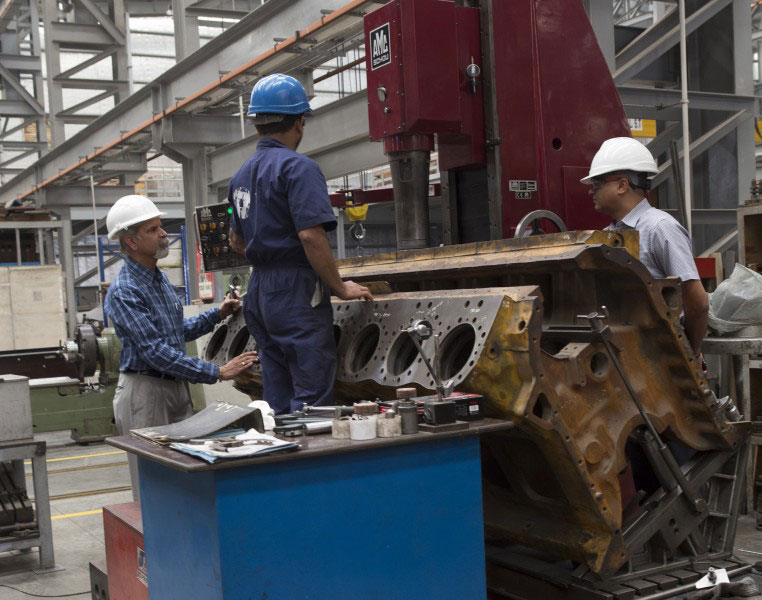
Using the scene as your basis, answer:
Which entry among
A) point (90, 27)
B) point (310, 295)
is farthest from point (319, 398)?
point (90, 27)

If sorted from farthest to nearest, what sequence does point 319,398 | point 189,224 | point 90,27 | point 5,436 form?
point 90,27 < point 189,224 < point 5,436 < point 319,398

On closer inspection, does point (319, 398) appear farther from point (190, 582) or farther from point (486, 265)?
point (190, 582)

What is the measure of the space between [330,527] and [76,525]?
329cm

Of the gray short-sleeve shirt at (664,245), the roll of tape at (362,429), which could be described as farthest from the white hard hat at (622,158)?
the roll of tape at (362,429)

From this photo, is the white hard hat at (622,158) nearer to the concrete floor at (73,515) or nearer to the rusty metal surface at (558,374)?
the rusty metal surface at (558,374)

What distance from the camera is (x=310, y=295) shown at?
9.16 ft

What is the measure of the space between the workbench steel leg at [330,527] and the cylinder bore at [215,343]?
145 cm

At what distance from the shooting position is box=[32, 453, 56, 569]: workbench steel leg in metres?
3.92

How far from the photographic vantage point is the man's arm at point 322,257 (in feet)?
8.82

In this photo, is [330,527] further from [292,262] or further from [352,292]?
[292,262]

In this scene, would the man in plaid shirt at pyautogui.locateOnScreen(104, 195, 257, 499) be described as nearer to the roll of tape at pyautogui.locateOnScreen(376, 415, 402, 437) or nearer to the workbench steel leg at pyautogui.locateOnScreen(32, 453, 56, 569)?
the workbench steel leg at pyautogui.locateOnScreen(32, 453, 56, 569)

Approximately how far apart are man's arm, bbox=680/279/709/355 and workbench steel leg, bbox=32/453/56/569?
2768 mm

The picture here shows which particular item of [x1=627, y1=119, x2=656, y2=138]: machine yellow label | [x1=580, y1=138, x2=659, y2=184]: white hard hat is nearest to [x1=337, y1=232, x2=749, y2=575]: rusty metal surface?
[x1=580, y1=138, x2=659, y2=184]: white hard hat

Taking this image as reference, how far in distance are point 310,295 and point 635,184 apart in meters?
1.15
